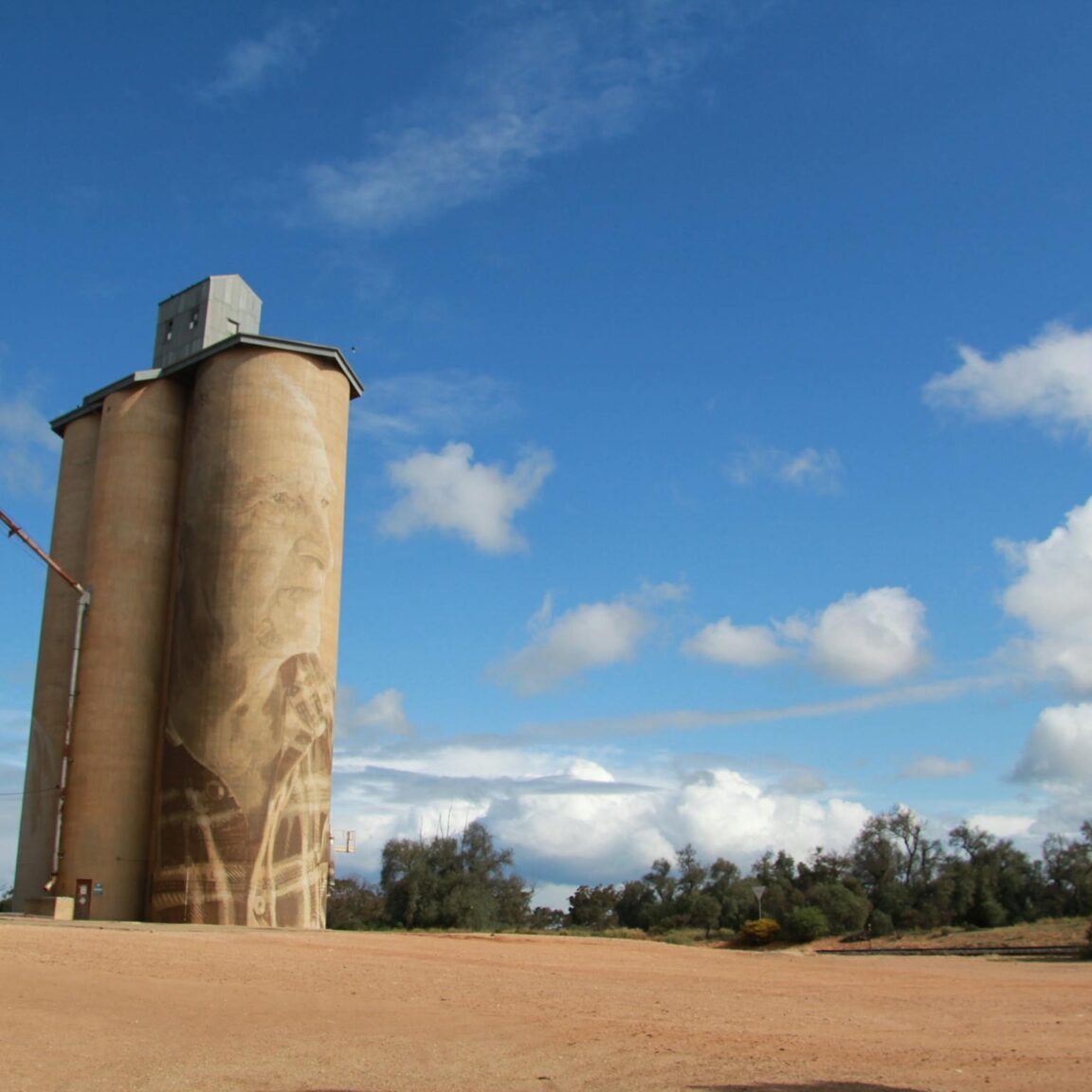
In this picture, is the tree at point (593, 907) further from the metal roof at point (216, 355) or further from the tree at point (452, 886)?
the metal roof at point (216, 355)

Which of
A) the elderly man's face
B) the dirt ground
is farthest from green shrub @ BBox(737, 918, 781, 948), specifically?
the dirt ground

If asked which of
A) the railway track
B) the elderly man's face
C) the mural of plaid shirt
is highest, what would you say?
the elderly man's face

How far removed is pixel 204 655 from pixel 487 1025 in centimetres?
3262

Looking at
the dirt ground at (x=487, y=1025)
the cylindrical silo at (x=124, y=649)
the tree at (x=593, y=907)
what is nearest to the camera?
the dirt ground at (x=487, y=1025)

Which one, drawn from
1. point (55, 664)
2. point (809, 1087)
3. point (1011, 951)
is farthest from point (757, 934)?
point (809, 1087)

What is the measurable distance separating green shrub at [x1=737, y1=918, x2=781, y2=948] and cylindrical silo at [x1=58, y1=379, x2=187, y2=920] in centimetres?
2515

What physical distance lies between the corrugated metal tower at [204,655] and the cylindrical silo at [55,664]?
0.14 meters

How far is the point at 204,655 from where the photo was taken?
45125 mm

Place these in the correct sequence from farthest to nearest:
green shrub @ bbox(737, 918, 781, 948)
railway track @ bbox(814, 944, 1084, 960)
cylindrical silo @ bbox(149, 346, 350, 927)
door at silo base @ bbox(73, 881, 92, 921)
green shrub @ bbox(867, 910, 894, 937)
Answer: green shrub @ bbox(867, 910, 894, 937), green shrub @ bbox(737, 918, 781, 948), door at silo base @ bbox(73, 881, 92, 921), cylindrical silo @ bbox(149, 346, 350, 927), railway track @ bbox(814, 944, 1084, 960)

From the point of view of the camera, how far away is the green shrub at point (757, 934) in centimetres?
5134

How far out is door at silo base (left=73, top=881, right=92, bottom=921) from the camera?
4481cm

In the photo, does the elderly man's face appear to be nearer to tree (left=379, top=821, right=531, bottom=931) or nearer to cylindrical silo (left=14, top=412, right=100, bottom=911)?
cylindrical silo (left=14, top=412, right=100, bottom=911)

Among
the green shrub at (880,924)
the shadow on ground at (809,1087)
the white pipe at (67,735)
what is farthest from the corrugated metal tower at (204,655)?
the shadow on ground at (809,1087)

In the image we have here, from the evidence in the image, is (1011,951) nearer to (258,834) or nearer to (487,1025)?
(258,834)
